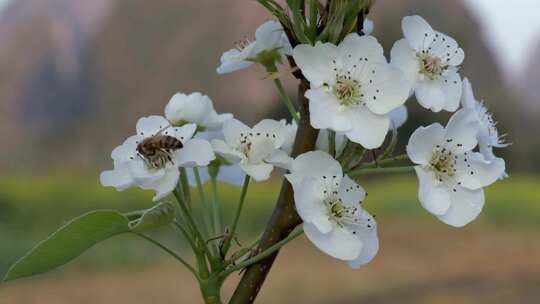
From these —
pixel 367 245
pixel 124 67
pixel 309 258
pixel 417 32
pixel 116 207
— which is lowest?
pixel 124 67

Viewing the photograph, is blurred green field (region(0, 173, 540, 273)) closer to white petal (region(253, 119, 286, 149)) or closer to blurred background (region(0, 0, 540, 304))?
blurred background (region(0, 0, 540, 304))

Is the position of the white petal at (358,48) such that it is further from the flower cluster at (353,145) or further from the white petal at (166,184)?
the white petal at (166,184)

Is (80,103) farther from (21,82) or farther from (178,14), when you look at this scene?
(178,14)

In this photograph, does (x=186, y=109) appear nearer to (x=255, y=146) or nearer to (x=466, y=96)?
(x=255, y=146)

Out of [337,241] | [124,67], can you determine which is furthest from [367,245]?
[124,67]

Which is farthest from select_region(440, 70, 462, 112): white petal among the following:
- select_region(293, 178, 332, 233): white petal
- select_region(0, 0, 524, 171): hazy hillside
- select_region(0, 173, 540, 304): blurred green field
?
select_region(0, 0, 524, 171): hazy hillside

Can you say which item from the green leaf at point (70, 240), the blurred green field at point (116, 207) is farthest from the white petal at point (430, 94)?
the blurred green field at point (116, 207)
